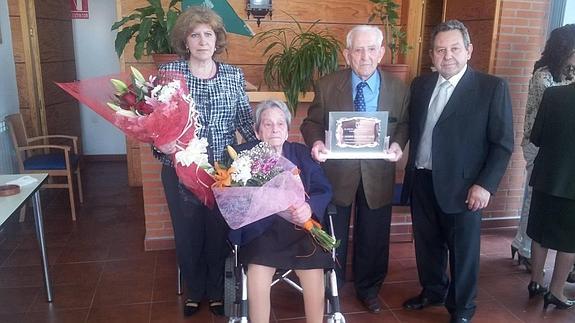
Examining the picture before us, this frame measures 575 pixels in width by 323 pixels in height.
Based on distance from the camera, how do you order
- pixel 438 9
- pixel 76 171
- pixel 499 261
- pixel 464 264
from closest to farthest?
1. pixel 464 264
2. pixel 499 261
3. pixel 76 171
4. pixel 438 9

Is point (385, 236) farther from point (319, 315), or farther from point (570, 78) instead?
point (570, 78)

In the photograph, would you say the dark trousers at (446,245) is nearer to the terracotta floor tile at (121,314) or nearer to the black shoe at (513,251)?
the black shoe at (513,251)

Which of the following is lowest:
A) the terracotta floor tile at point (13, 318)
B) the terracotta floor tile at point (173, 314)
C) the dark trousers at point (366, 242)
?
the terracotta floor tile at point (13, 318)

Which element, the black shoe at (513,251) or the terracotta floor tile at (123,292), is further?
the black shoe at (513,251)

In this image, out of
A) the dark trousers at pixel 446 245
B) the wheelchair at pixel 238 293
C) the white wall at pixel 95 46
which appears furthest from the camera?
the white wall at pixel 95 46

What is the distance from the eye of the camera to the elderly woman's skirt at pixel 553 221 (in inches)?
96.3

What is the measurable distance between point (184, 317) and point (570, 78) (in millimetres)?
2671

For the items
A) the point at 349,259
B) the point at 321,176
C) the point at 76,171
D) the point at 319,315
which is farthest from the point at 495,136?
the point at 76,171

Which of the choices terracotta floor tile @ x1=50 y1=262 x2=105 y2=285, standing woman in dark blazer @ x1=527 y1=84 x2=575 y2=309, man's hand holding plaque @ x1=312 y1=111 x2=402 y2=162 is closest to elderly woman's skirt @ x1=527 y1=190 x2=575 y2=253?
standing woman in dark blazer @ x1=527 y1=84 x2=575 y2=309

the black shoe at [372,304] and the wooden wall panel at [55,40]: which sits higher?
the wooden wall panel at [55,40]

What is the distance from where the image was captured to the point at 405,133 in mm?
2412

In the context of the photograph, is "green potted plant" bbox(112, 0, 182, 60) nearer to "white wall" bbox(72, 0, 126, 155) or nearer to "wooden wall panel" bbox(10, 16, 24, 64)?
"wooden wall panel" bbox(10, 16, 24, 64)

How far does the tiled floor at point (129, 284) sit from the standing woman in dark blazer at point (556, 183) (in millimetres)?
357

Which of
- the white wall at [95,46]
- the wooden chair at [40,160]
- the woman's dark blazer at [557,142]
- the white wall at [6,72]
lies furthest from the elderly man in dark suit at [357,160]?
the white wall at [95,46]
